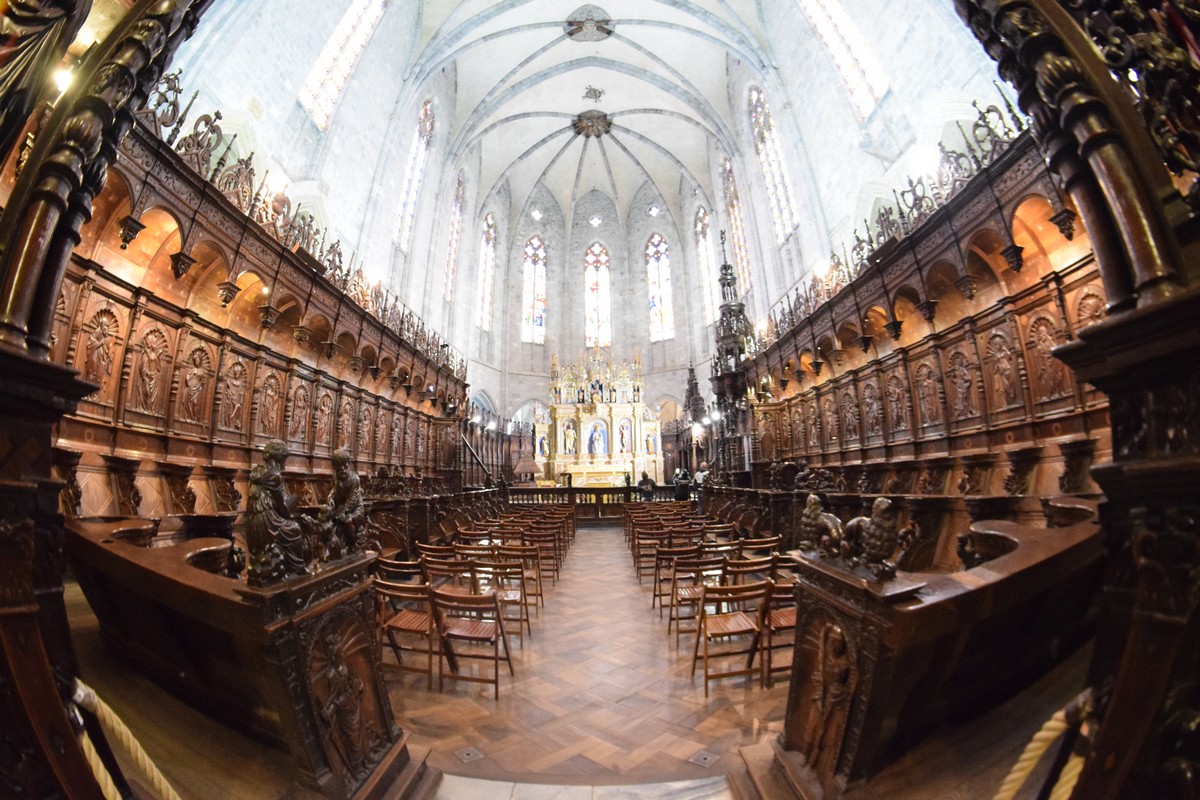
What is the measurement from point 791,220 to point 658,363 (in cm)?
1403

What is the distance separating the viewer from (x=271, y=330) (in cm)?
994

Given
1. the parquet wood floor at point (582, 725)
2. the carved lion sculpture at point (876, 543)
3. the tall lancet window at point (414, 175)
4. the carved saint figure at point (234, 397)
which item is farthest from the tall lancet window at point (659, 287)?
the carved lion sculpture at point (876, 543)

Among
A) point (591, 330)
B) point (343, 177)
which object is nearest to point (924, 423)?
point (343, 177)

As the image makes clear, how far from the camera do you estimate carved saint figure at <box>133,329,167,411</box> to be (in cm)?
693

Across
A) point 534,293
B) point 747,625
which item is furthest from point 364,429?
point 534,293

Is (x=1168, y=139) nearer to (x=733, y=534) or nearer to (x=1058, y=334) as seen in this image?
(x=1058, y=334)

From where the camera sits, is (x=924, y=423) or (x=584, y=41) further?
(x=584, y=41)

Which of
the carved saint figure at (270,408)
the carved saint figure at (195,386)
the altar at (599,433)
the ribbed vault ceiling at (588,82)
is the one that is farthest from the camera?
the altar at (599,433)

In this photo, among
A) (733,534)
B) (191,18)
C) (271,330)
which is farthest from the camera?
(271,330)

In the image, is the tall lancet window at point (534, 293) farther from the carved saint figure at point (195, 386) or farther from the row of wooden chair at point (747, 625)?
the row of wooden chair at point (747, 625)

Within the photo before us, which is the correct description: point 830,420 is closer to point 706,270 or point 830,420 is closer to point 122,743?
point 122,743

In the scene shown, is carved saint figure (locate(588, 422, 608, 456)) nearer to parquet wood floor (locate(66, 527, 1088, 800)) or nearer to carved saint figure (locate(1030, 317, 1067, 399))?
carved saint figure (locate(1030, 317, 1067, 399))

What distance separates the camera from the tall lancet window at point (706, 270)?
27953mm

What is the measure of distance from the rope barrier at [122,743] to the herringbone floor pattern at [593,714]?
56.6 inches
